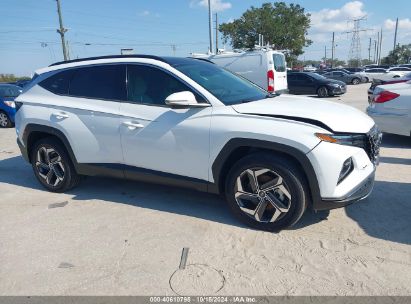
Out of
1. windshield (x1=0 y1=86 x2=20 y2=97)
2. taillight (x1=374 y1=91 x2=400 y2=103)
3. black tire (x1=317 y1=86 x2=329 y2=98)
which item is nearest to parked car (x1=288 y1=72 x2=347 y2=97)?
black tire (x1=317 y1=86 x2=329 y2=98)

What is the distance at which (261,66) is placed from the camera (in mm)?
13664

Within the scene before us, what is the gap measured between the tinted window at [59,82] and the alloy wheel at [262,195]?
2.67 meters

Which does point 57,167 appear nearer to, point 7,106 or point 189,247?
point 189,247

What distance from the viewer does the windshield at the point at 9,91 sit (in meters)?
11.9

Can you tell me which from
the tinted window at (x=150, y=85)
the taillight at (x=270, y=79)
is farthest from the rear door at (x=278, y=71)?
the tinted window at (x=150, y=85)

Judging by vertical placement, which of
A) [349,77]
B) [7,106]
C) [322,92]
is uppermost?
[7,106]

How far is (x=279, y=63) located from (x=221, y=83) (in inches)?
433

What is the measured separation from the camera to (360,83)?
104 ft

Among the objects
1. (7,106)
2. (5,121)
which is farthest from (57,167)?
(5,121)

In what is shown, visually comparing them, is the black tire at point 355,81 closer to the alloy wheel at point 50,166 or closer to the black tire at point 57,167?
the black tire at point 57,167

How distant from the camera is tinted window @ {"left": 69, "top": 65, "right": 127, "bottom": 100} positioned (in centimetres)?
428

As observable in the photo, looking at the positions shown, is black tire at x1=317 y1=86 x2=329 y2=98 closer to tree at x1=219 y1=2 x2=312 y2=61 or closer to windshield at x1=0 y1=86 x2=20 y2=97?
windshield at x1=0 y1=86 x2=20 y2=97

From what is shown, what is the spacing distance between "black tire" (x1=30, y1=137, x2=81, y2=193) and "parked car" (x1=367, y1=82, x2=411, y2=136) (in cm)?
550

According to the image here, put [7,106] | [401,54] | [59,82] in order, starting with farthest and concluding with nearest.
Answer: [401,54]
[7,106]
[59,82]
